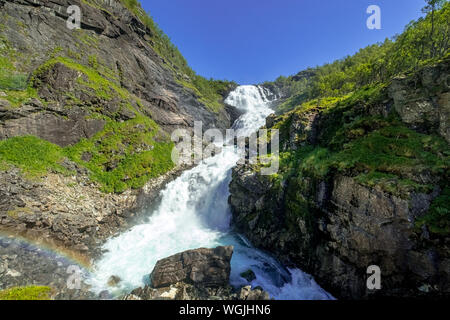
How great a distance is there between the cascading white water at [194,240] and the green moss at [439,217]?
21.1 feet

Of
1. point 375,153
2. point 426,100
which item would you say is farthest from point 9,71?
point 426,100

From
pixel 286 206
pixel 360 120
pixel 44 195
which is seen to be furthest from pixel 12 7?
pixel 360 120

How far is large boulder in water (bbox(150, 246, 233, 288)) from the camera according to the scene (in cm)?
1067

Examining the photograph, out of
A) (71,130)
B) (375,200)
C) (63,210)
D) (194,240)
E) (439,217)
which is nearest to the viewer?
(439,217)

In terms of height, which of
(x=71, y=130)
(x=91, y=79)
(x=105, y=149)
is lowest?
(x=105, y=149)

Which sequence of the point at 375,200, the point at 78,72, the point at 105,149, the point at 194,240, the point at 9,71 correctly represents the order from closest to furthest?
1. the point at 375,200
2. the point at 194,240
3. the point at 9,71
4. the point at 105,149
5. the point at 78,72

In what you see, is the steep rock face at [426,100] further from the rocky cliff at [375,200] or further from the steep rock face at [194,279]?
the steep rock face at [194,279]

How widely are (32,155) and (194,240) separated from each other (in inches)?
605

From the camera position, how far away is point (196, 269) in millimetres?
10914

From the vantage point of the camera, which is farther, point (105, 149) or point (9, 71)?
point (105, 149)

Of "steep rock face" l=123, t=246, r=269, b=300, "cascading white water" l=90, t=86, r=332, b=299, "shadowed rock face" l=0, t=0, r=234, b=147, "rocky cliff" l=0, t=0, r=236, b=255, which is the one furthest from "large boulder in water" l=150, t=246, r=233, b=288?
"shadowed rock face" l=0, t=0, r=234, b=147

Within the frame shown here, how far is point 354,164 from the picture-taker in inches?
421

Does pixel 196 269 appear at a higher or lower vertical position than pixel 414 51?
lower

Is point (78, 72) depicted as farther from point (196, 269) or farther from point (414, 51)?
point (414, 51)
